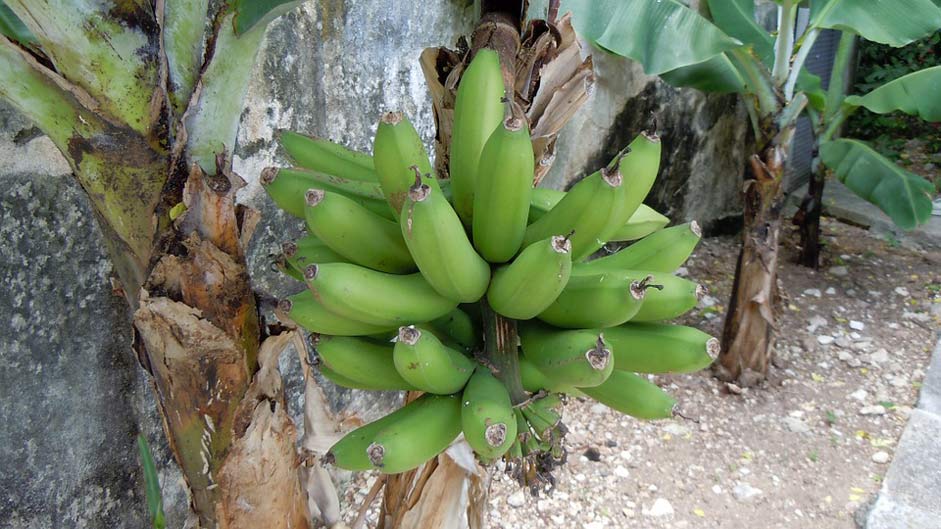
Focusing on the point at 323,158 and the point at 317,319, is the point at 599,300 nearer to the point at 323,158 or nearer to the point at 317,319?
the point at 317,319

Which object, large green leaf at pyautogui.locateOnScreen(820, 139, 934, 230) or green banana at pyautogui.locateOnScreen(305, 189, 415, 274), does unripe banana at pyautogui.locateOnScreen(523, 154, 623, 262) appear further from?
large green leaf at pyautogui.locateOnScreen(820, 139, 934, 230)

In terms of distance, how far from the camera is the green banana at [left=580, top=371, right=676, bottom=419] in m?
0.72

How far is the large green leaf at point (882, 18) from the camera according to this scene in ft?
6.93

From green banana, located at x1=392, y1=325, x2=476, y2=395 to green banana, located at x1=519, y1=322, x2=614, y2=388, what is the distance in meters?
0.08

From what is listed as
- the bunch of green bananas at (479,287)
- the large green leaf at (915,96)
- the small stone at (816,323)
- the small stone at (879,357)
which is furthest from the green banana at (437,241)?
the small stone at (816,323)

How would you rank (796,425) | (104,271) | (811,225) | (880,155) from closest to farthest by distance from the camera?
1. (104,271)
2. (796,425)
3. (880,155)
4. (811,225)

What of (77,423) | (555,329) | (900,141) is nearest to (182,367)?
(555,329)

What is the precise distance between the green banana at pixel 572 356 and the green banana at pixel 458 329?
63mm

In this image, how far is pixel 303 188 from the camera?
71 cm

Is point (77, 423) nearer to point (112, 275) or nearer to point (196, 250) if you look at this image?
point (112, 275)

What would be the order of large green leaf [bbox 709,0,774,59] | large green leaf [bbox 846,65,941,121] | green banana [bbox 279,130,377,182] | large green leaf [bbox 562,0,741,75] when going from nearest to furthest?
green banana [bbox 279,130,377,182] < large green leaf [bbox 562,0,741,75] < large green leaf [bbox 709,0,774,59] < large green leaf [bbox 846,65,941,121]

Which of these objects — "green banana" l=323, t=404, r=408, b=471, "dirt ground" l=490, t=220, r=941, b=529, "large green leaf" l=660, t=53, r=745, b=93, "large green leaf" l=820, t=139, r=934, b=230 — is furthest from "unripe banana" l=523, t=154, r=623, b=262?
"large green leaf" l=820, t=139, r=934, b=230

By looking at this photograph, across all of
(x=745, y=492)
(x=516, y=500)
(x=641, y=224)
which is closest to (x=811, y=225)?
(x=745, y=492)

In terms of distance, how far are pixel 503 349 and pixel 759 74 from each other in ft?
7.20
